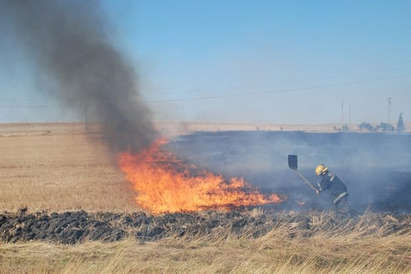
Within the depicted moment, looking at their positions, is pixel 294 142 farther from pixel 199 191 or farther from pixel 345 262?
pixel 345 262

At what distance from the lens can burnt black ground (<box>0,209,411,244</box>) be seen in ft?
32.4

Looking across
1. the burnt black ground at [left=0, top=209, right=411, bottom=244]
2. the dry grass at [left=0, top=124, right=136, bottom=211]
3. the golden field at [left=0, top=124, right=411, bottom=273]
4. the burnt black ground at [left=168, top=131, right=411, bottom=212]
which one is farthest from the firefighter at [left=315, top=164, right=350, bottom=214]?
the dry grass at [left=0, top=124, right=136, bottom=211]

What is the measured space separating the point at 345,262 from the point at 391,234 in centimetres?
259

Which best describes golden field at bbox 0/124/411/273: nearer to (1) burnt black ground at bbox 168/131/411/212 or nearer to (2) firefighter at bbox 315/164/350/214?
(2) firefighter at bbox 315/164/350/214

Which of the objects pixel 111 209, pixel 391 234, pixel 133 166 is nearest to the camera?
pixel 391 234

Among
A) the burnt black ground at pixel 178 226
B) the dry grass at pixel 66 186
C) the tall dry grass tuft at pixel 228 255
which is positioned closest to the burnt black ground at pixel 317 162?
the burnt black ground at pixel 178 226

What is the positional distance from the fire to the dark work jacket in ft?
9.70

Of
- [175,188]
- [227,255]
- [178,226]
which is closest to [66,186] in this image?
[175,188]

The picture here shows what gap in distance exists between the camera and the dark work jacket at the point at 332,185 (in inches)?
487

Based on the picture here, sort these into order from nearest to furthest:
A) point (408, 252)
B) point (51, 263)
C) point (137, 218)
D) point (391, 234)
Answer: point (51, 263) < point (408, 252) < point (391, 234) < point (137, 218)

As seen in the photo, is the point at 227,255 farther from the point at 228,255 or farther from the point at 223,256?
the point at 223,256

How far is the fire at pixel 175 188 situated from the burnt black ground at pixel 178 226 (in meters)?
2.48

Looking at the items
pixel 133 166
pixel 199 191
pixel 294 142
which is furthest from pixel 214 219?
pixel 294 142

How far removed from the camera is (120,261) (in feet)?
24.6
